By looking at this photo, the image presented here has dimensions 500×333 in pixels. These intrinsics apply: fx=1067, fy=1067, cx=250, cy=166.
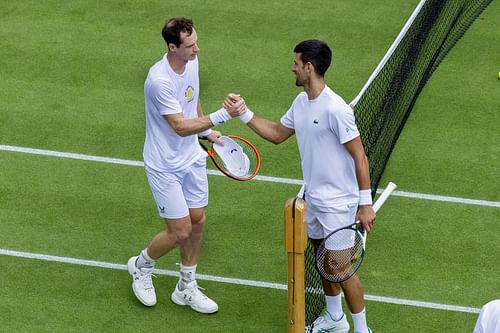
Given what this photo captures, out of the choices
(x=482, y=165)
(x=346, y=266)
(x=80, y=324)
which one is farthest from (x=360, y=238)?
(x=482, y=165)

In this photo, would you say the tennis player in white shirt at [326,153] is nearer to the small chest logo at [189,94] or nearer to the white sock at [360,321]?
the white sock at [360,321]

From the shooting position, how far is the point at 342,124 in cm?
791

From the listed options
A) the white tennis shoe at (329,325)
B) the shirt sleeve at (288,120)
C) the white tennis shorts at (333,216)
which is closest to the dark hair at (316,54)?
the shirt sleeve at (288,120)

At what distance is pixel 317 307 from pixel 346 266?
3.13 ft

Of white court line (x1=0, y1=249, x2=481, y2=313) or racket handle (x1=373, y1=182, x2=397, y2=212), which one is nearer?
white court line (x1=0, y1=249, x2=481, y2=313)

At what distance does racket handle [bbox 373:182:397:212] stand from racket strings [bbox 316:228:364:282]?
187cm

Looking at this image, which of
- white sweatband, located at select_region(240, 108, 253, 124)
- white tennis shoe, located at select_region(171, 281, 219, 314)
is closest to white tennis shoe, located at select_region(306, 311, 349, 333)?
white tennis shoe, located at select_region(171, 281, 219, 314)

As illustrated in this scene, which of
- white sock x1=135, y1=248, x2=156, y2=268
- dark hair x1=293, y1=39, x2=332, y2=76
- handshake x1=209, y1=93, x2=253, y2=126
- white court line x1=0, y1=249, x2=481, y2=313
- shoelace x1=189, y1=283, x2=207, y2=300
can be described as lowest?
white court line x1=0, y1=249, x2=481, y2=313

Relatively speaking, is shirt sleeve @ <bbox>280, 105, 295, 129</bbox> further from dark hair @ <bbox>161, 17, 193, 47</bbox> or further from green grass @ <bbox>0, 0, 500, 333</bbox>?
green grass @ <bbox>0, 0, 500, 333</bbox>

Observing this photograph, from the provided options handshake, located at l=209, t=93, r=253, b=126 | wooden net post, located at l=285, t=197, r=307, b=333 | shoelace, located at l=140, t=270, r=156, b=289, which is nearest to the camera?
wooden net post, located at l=285, t=197, r=307, b=333

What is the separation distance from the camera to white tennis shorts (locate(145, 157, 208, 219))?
884 cm

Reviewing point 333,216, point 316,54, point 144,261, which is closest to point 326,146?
point 333,216

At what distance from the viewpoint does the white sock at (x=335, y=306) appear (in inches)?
344

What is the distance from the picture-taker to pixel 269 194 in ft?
36.1
